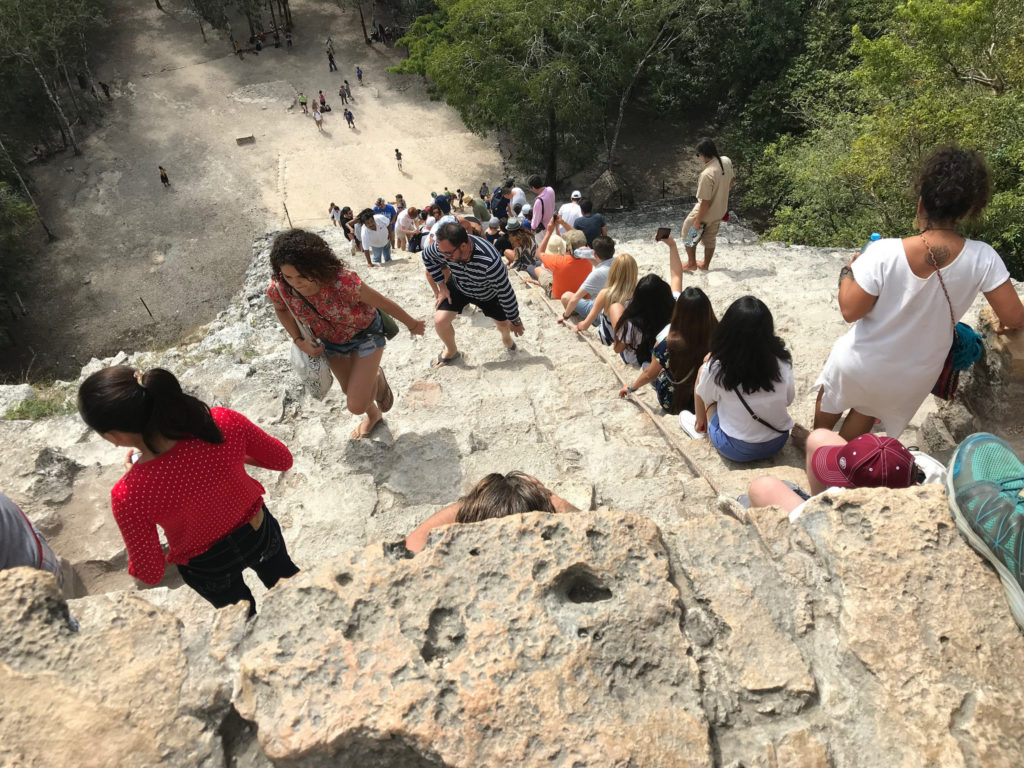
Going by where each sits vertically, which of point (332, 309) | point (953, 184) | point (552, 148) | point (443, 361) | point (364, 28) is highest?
point (953, 184)

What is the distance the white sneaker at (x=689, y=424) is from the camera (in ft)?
15.4

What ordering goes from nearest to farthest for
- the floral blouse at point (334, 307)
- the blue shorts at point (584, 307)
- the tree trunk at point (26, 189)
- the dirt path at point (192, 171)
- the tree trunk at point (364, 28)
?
the floral blouse at point (334, 307) → the blue shorts at point (584, 307) → the dirt path at point (192, 171) → the tree trunk at point (26, 189) → the tree trunk at point (364, 28)

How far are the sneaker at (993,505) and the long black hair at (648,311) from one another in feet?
10.8

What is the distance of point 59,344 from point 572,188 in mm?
17167

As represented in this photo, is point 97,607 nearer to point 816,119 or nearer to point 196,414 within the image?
point 196,414

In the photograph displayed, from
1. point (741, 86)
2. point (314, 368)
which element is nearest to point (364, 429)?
point (314, 368)

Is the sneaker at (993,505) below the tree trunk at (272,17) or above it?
above

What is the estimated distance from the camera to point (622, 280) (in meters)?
6.18

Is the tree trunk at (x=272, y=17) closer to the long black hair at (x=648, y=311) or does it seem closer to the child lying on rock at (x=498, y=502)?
the long black hair at (x=648, y=311)

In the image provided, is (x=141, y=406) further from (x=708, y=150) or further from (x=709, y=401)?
(x=708, y=150)

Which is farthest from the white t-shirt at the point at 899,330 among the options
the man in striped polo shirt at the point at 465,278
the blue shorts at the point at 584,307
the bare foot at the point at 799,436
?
the blue shorts at the point at 584,307

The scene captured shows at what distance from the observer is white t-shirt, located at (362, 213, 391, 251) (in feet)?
40.0

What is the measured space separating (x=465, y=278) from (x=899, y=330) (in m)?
3.63

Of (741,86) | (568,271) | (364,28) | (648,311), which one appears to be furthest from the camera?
(364,28)
